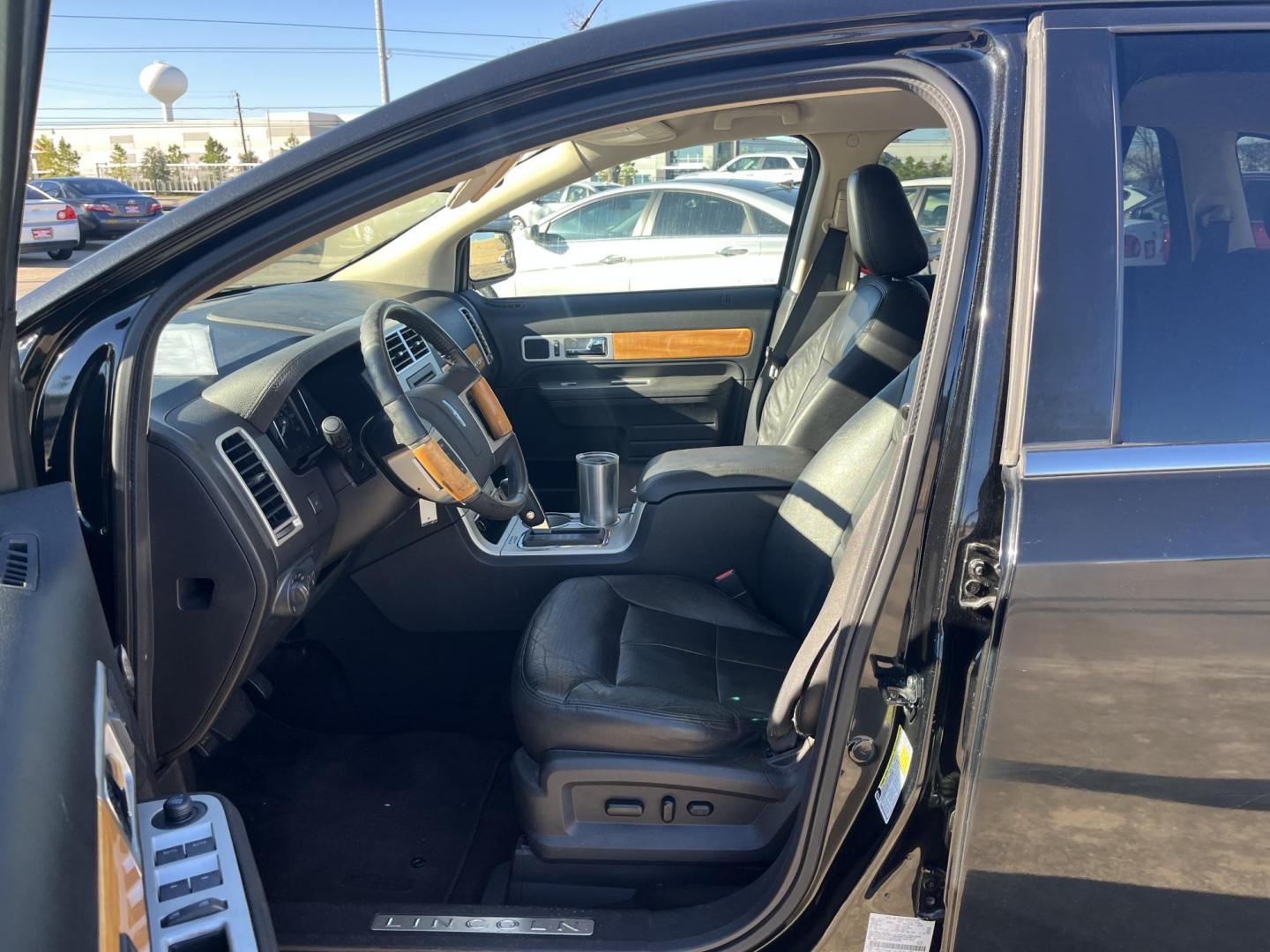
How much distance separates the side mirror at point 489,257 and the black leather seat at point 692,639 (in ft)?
5.39

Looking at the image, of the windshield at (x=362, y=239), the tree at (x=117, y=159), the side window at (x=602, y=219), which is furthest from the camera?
the tree at (x=117, y=159)

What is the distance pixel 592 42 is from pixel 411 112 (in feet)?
0.78

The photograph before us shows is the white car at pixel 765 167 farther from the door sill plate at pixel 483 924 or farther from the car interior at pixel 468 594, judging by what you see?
the door sill plate at pixel 483 924

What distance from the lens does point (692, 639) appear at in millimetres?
1873

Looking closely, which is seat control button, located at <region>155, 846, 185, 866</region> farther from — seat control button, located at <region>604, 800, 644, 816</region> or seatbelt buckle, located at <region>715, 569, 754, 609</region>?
seatbelt buckle, located at <region>715, 569, 754, 609</region>

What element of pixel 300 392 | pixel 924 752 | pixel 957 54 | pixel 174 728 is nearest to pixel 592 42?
pixel 957 54

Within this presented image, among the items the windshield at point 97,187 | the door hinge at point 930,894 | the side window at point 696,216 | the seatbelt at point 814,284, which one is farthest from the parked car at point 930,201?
the windshield at point 97,187

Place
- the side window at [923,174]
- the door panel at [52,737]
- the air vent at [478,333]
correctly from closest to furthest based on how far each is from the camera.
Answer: the door panel at [52,737] < the side window at [923,174] < the air vent at [478,333]

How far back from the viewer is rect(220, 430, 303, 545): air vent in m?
1.61

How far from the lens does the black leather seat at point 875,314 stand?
2391 mm

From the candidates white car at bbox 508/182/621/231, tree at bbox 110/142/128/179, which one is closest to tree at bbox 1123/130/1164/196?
white car at bbox 508/182/621/231

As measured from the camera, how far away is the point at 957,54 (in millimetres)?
1081

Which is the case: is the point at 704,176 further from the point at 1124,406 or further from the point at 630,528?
the point at 1124,406

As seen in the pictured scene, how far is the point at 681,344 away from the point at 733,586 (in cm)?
142
